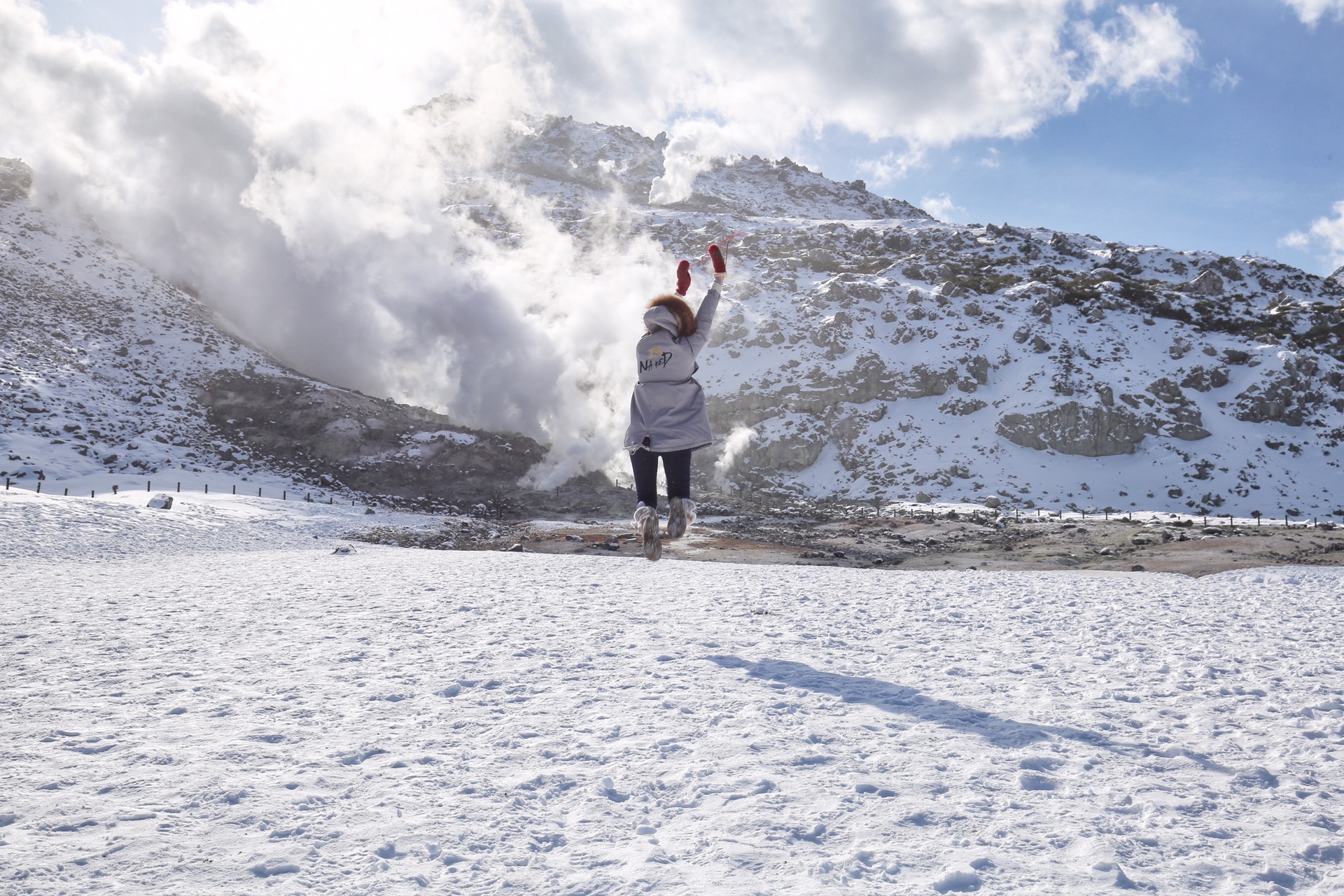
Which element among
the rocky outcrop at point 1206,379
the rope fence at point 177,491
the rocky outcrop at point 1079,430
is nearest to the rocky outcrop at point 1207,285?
the rocky outcrop at point 1206,379

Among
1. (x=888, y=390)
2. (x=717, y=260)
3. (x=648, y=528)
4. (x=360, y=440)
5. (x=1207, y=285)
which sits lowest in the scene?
(x=648, y=528)

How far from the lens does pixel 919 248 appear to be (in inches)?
2931

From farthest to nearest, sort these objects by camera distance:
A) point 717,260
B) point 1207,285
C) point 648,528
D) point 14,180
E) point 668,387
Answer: point 1207,285 → point 14,180 → point 648,528 → point 668,387 → point 717,260

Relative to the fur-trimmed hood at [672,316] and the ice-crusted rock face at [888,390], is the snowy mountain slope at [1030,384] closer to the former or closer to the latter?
the ice-crusted rock face at [888,390]

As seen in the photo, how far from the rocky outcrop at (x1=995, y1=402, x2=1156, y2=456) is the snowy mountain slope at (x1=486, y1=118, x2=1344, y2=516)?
10 cm

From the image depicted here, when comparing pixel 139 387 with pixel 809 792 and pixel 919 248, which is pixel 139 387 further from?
pixel 919 248

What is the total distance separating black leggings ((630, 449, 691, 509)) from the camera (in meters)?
6.65

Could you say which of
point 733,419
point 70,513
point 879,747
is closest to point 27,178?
point 70,513

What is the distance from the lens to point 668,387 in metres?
6.42

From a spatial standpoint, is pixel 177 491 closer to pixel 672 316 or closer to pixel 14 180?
pixel 672 316

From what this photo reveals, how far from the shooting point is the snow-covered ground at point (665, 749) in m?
2.33

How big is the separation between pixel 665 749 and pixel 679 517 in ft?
11.4

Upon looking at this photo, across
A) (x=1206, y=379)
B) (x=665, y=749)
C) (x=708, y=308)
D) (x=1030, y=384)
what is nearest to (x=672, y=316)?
(x=708, y=308)

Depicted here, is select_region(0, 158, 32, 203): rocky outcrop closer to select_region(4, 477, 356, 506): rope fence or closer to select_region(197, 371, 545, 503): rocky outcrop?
select_region(197, 371, 545, 503): rocky outcrop
